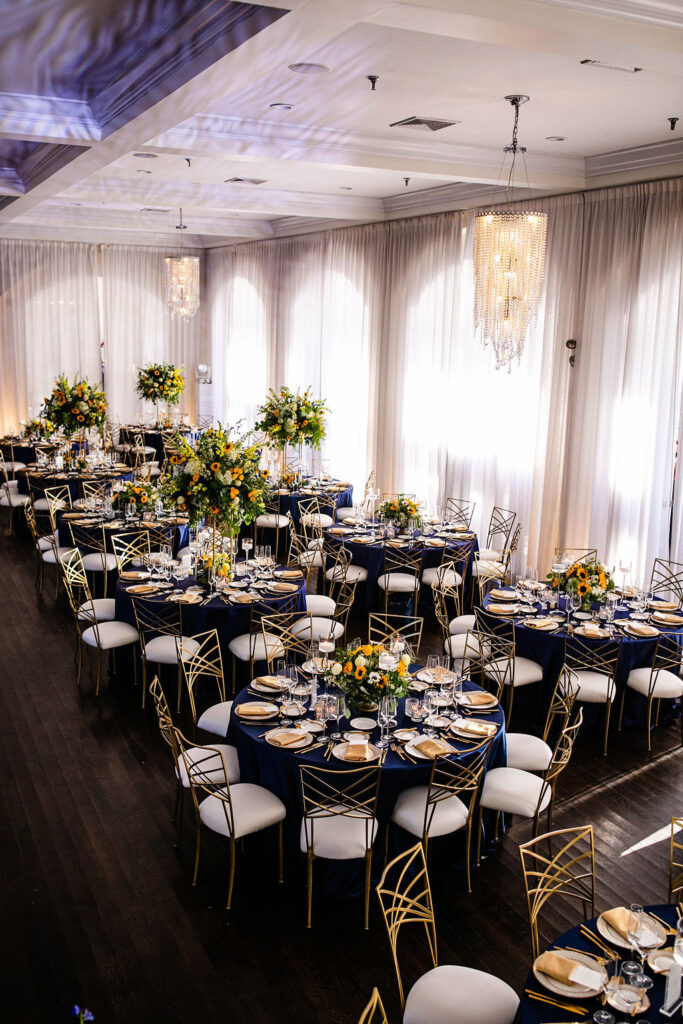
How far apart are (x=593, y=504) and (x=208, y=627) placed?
181 inches

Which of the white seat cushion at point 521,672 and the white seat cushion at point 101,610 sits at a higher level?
the white seat cushion at point 101,610

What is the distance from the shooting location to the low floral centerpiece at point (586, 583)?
712cm

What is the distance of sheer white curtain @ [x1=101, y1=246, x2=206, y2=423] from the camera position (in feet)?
59.5

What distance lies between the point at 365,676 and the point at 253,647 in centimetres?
200

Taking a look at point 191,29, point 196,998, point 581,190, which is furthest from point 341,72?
point 196,998

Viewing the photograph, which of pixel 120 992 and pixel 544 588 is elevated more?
pixel 544 588

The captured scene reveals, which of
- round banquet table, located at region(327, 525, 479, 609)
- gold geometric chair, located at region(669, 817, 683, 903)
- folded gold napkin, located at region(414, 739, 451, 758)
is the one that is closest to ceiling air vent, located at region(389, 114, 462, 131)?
round banquet table, located at region(327, 525, 479, 609)

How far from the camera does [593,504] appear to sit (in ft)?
30.6

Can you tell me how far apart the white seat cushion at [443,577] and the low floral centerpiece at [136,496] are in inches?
121

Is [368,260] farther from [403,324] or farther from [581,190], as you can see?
[581,190]

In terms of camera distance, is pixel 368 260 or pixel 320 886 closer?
pixel 320 886

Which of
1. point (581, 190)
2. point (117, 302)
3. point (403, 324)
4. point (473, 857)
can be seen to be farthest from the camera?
point (117, 302)

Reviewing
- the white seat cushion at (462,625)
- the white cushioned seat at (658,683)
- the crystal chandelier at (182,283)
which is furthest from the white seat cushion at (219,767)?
the crystal chandelier at (182,283)

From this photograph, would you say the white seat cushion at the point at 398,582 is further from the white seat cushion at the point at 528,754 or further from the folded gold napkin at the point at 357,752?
the folded gold napkin at the point at 357,752
